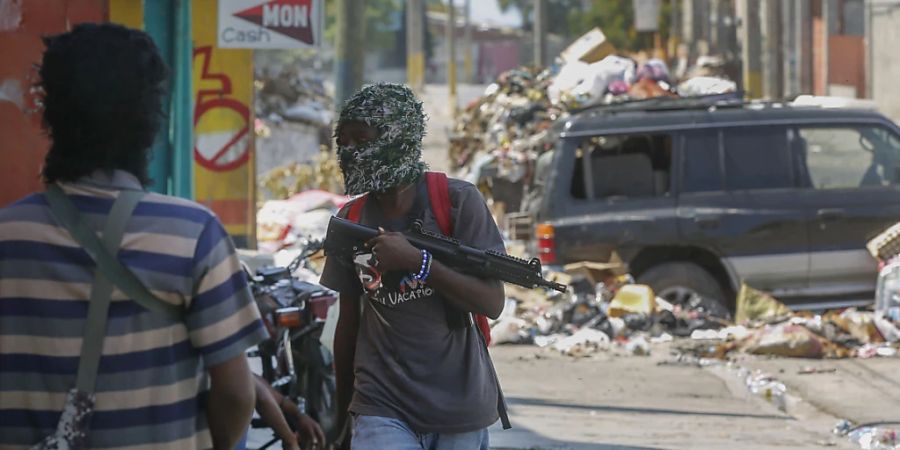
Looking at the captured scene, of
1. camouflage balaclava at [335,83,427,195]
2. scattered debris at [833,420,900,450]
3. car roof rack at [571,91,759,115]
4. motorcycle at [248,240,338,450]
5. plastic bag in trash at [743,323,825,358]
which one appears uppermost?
car roof rack at [571,91,759,115]

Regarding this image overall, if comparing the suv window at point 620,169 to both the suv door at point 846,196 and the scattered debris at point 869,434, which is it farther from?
the scattered debris at point 869,434

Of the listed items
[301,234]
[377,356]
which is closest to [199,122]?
[301,234]

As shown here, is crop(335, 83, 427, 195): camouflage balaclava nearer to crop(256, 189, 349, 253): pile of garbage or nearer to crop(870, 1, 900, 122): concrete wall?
A: crop(256, 189, 349, 253): pile of garbage

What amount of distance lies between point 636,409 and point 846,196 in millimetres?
3858

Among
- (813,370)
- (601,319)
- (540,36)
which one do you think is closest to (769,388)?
(813,370)

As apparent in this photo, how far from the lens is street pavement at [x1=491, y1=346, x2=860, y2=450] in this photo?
866 cm

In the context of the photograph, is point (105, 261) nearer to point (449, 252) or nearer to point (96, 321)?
point (96, 321)

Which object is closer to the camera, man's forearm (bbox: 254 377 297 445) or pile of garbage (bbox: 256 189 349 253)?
man's forearm (bbox: 254 377 297 445)

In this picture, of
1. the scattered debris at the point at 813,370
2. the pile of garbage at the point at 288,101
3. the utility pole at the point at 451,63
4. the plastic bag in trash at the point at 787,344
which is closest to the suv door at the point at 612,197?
the plastic bag in trash at the point at 787,344

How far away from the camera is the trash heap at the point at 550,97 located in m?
19.0

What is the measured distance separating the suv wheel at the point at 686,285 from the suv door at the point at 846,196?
0.82 m

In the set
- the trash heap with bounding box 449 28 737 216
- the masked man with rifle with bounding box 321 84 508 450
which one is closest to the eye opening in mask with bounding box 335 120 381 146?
the masked man with rifle with bounding box 321 84 508 450

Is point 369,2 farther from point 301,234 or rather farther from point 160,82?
point 160,82

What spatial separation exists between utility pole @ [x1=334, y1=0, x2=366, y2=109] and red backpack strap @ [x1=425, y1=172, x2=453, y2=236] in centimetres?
902
